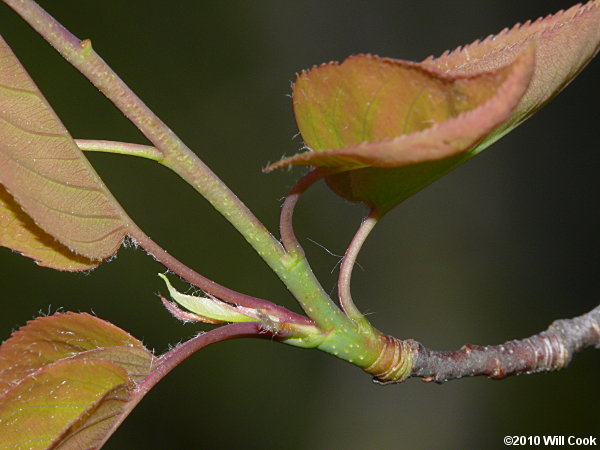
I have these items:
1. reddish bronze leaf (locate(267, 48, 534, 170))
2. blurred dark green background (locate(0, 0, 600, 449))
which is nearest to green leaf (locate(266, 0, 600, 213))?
reddish bronze leaf (locate(267, 48, 534, 170))

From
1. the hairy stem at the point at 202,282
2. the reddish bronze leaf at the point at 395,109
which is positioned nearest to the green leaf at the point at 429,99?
the reddish bronze leaf at the point at 395,109

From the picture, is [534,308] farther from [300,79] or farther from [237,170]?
[300,79]

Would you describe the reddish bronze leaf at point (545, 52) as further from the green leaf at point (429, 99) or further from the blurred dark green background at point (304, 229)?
the blurred dark green background at point (304, 229)

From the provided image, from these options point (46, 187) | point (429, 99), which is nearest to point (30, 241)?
point (46, 187)

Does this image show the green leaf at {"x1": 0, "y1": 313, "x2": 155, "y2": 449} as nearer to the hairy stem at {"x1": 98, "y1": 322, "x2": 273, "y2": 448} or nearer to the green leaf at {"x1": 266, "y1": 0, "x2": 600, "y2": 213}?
the hairy stem at {"x1": 98, "y1": 322, "x2": 273, "y2": 448}

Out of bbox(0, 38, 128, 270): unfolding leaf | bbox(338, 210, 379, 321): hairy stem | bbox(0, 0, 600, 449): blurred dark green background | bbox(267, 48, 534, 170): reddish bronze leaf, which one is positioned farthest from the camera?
bbox(0, 0, 600, 449): blurred dark green background
